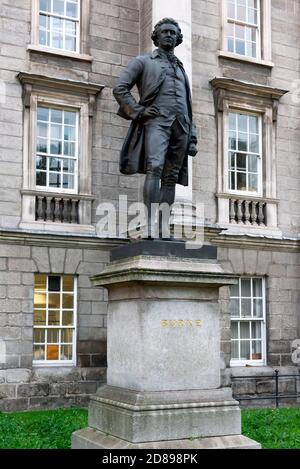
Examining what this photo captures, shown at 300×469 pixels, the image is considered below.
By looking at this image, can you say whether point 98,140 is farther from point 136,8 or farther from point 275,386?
point 275,386

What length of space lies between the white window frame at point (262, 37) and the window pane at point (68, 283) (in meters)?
7.48

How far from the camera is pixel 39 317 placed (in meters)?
15.8

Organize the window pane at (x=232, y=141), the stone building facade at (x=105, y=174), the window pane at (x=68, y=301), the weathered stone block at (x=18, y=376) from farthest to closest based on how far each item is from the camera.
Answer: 1. the window pane at (x=232, y=141)
2. the window pane at (x=68, y=301)
3. the stone building facade at (x=105, y=174)
4. the weathered stone block at (x=18, y=376)

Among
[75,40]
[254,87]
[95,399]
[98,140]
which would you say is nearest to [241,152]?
[254,87]

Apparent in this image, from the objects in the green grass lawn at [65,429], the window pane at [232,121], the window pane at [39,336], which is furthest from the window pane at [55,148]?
the green grass lawn at [65,429]

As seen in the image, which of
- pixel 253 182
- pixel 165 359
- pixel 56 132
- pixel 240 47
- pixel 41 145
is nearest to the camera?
pixel 165 359

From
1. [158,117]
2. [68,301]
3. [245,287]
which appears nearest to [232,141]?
[245,287]

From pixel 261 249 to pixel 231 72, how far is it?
4.90m

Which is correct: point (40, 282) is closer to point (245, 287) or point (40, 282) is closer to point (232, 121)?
point (245, 287)

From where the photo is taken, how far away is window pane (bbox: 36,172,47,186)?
16.2 m

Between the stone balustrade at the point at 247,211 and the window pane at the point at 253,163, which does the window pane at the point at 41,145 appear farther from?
the window pane at the point at 253,163

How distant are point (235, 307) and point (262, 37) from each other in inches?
304

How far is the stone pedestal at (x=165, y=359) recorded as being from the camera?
737 centimetres

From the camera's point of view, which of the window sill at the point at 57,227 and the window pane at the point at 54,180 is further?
the window pane at the point at 54,180
